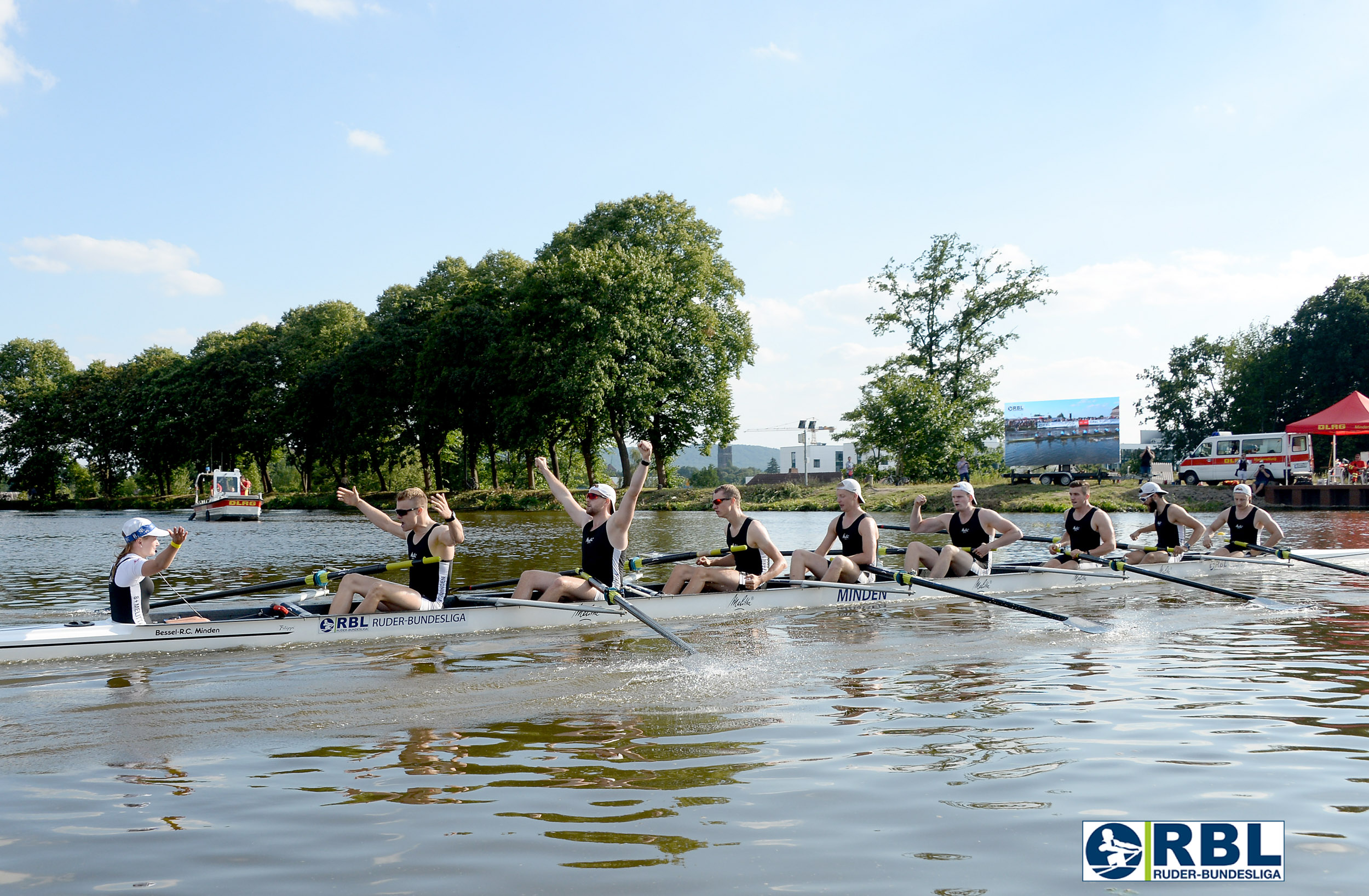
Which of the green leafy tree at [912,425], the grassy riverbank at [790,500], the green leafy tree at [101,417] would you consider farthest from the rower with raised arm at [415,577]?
Result: the green leafy tree at [101,417]

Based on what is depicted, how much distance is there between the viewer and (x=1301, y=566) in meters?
16.2

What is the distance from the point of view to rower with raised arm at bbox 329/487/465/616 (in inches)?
365

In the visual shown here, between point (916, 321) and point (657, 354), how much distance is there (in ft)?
44.1

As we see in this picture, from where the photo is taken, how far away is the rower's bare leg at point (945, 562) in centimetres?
1200

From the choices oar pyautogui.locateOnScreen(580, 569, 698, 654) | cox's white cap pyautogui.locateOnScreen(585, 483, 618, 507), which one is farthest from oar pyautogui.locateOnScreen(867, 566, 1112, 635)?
cox's white cap pyautogui.locateOnScreen(585, 483, 618, 507)

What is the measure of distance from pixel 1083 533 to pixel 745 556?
5627 millimetres

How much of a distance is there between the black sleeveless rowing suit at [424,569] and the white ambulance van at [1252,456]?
3781 cm

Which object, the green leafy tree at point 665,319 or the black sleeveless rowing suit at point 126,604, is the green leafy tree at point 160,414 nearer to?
the green leafy tree at point 665,319

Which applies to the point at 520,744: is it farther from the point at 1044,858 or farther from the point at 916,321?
the point at 916,321

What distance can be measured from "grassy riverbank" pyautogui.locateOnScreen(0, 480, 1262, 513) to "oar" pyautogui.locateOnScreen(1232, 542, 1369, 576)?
62.3ft

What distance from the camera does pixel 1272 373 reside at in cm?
5231


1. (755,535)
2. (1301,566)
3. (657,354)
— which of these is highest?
(657,354)

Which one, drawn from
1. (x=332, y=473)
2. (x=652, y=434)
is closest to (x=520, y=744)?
(x=652, y=434)

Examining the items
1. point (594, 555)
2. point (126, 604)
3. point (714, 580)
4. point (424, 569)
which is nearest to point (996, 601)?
point (714, 580)
